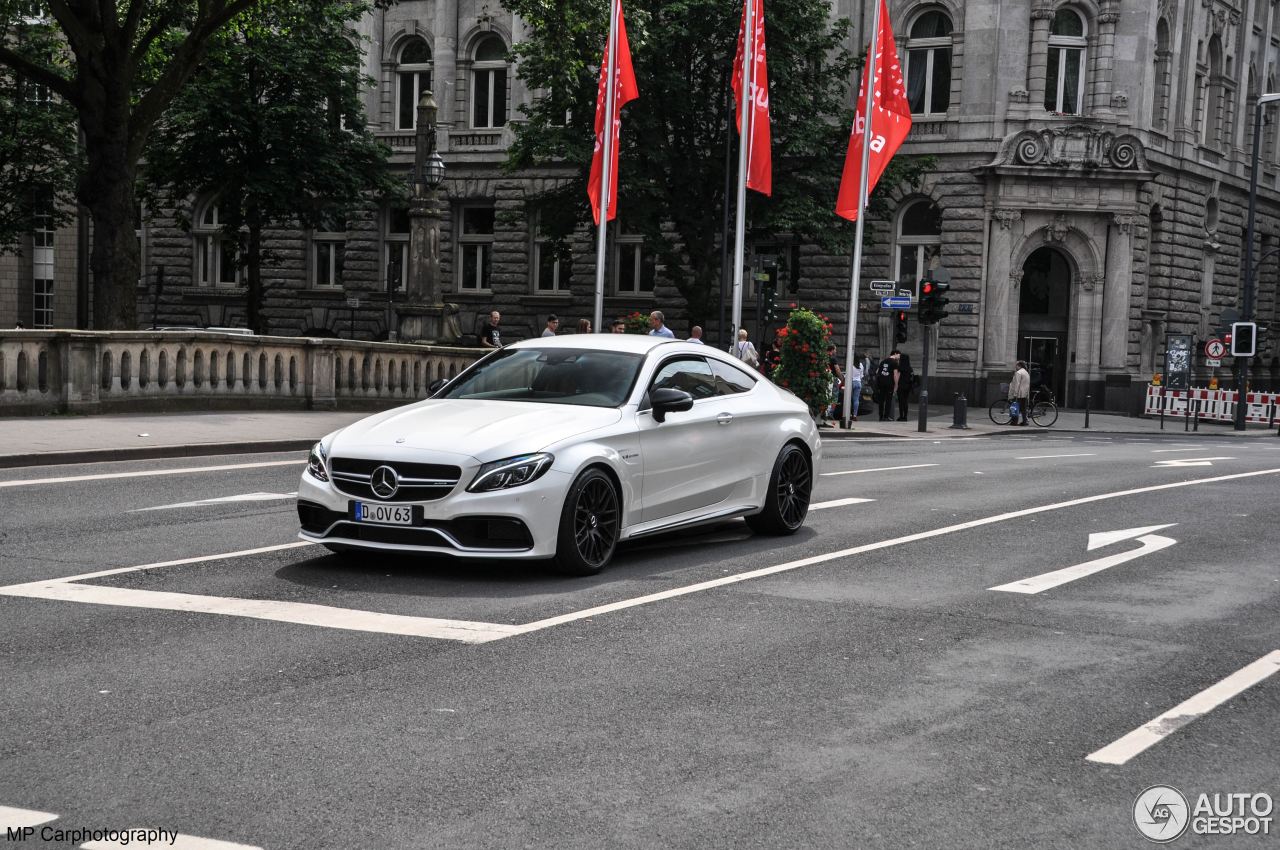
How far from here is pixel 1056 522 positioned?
41.8 feet

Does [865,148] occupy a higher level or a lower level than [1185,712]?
higher

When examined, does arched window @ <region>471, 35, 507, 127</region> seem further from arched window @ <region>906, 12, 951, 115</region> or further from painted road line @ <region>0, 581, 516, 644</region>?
painted road line @ <region>0, 581, 516, 644</region>

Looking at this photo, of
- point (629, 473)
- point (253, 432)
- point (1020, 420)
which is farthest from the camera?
point (1020, 420)

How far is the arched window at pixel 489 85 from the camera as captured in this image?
47812mm

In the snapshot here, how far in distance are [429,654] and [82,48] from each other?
20032 mm

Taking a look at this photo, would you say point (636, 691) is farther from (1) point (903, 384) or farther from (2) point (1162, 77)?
(2) point (1162, 77)

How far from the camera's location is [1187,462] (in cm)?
2177

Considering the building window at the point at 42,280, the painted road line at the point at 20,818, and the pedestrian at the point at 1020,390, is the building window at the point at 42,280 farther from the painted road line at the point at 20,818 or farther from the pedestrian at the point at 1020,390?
the painted road line at the point at 20,818

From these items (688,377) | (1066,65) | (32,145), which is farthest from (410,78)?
(688,377)

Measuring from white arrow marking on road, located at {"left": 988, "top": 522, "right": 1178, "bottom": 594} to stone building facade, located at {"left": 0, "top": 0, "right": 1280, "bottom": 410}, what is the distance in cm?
2828

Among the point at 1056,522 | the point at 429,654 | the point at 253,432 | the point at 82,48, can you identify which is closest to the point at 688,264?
the point at 82,48

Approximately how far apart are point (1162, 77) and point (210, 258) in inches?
1227

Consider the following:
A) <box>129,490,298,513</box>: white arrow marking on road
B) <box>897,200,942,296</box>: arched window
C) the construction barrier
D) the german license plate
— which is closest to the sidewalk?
<box>129,490,298,513</box>: white arrow marking on road

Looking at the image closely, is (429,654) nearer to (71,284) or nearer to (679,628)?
(679,628)
